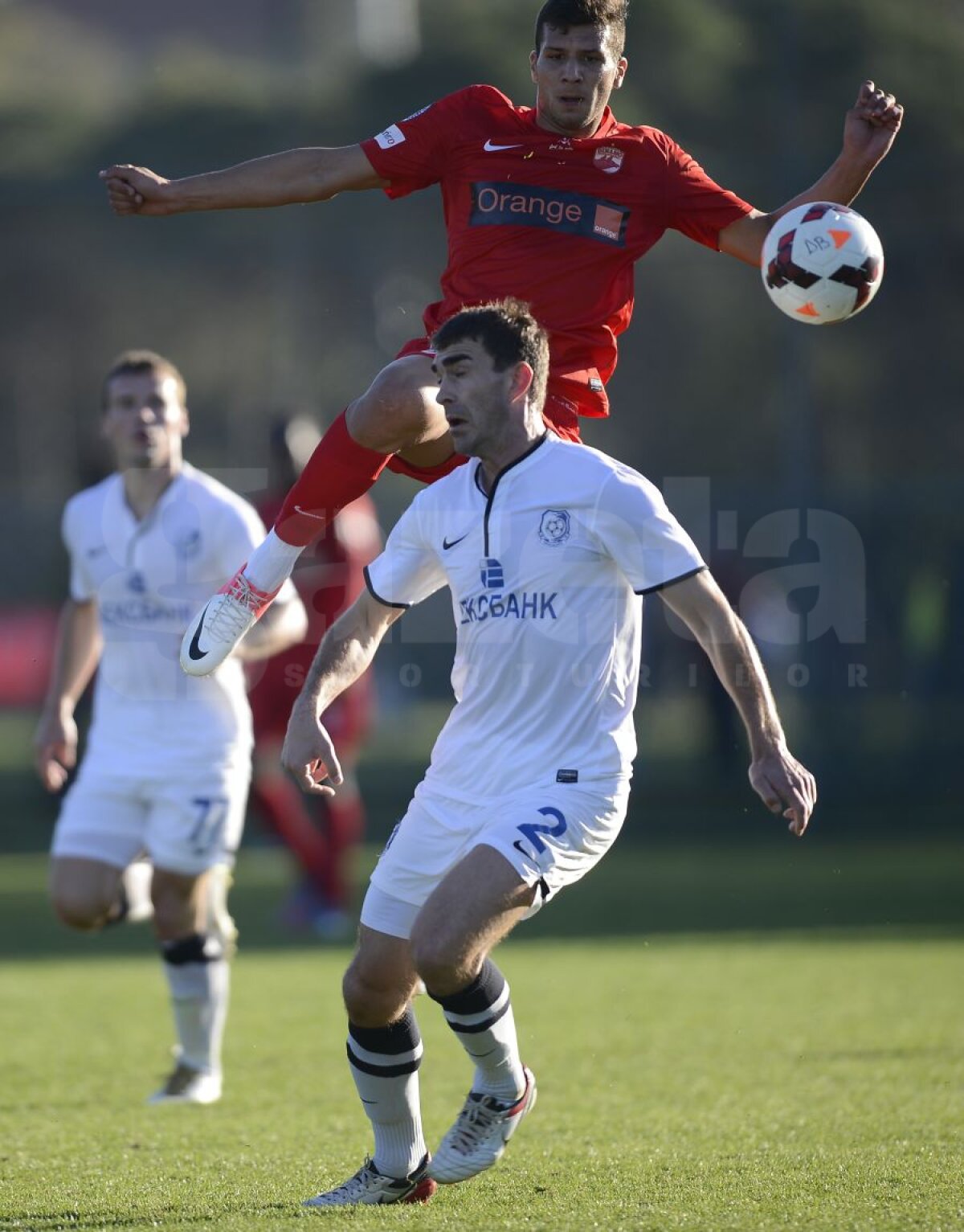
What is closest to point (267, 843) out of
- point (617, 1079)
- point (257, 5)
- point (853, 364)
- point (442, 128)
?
point (853, 364)

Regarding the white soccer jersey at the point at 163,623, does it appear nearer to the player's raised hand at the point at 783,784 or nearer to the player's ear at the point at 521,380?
the player's ear at the point at 521,380

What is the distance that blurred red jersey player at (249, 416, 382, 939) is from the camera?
11.2m

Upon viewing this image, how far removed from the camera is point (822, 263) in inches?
221

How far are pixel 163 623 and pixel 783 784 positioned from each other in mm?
3437

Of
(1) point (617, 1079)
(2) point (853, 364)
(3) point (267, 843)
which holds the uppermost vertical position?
(2) point (853, 364)

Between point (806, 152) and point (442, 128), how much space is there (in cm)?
1065

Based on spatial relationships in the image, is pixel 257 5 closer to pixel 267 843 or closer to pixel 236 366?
pixel 236 366

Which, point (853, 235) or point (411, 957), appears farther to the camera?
point (853, 235)

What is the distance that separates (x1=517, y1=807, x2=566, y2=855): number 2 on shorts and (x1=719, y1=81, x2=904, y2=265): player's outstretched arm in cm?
207

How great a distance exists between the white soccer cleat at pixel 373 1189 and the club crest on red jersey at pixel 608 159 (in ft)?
10.1

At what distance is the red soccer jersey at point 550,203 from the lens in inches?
229

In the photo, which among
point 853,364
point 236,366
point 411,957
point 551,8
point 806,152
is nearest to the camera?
point 411,957

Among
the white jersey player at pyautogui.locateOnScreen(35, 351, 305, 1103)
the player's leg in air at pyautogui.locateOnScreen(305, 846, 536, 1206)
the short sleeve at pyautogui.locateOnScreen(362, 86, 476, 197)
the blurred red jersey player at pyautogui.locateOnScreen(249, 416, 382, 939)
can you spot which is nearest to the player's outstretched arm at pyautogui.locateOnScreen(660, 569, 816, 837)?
the player's leg in air at pyautogui.locateOnScreen(305, 846, 536, 1206)

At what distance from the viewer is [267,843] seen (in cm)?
1681
